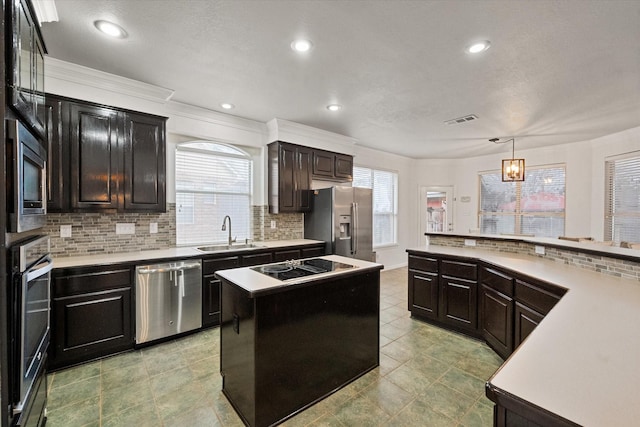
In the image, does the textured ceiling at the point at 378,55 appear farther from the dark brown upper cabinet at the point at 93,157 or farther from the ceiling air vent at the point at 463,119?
the dark brown upper cabinet at the point at 93,157

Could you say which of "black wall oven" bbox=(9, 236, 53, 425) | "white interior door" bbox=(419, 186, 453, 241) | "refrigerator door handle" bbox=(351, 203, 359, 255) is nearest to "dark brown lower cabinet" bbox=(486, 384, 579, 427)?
"black wall oven" bbox=(9, 236, 53, 425)

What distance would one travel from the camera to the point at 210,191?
408 cm

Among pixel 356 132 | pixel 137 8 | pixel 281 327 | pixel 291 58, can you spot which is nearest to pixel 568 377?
pixel 281 327

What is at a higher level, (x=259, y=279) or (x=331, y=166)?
(x=331, y=166)

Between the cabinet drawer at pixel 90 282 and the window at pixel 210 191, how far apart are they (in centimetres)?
102

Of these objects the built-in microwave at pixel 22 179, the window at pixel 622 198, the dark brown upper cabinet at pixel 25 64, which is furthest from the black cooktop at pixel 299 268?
the window at pixel 622 198

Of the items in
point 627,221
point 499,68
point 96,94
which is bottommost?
→ point 627,221

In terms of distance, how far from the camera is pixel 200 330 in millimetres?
3357

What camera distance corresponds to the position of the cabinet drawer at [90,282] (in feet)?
8.16

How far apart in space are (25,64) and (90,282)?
1.93 m

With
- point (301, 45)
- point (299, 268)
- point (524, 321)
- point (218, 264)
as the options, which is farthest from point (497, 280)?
point (218, 264)

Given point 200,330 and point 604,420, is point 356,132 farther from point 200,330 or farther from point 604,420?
point 604,420

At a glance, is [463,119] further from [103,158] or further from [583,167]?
[103,158]

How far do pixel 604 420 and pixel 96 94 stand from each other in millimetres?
4153
